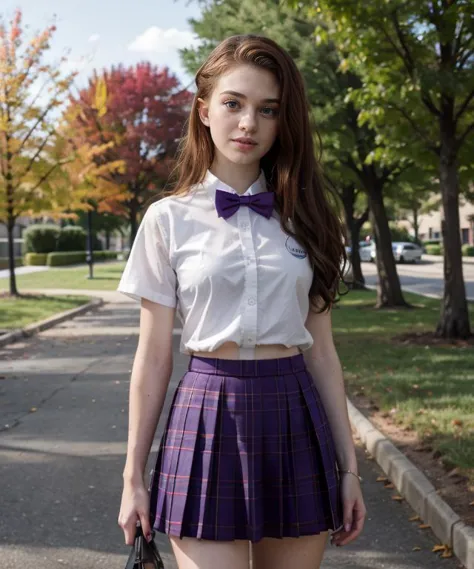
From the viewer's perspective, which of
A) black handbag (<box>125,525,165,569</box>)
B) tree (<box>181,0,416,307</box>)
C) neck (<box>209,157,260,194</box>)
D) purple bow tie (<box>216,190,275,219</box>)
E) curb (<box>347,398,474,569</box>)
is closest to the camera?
black handbag (<box>125,525,165,569</box>)

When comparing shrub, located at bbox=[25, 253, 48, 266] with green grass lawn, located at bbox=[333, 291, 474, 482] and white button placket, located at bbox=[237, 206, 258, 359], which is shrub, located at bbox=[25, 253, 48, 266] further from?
white button placket, located at bbox=[237, 206, 258, 359]

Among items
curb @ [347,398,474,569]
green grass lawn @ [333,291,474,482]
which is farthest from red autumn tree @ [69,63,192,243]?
curb @ [347,398,474,569]

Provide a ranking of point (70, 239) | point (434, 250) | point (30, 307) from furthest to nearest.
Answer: point (434, 250)
point (70, 239)
point (30, 307)

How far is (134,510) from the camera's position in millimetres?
2275

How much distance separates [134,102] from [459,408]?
34178 mm

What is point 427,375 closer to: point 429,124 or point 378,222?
point 429,124

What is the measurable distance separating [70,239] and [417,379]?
51591 millimetres

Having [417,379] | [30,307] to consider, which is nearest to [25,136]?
[30,307]

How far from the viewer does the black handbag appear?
7.12ft

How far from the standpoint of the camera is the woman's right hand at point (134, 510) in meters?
2.26

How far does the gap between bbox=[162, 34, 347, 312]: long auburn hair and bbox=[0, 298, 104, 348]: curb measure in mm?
12043

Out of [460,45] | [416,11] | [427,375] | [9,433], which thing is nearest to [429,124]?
[460,45]

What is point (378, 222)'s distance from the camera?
20.7 m

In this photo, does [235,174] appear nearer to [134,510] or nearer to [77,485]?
[134,510]
